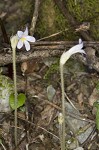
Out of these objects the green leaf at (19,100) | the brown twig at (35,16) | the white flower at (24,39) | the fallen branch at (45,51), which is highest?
the brown twig at (35,16)

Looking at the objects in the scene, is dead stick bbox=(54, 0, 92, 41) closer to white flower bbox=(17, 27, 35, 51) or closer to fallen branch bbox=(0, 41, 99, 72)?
fallen branch bbox=(0, 41, 99, 72)

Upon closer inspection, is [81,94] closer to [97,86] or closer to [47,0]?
[97,86]

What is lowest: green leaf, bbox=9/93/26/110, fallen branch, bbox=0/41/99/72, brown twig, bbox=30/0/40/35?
green leaf, bbox=9/93/26/110

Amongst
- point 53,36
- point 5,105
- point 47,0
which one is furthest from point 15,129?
point 47,0

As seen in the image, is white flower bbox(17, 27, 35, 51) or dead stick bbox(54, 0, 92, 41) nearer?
white flower bbox(17, 27, 35, 51)

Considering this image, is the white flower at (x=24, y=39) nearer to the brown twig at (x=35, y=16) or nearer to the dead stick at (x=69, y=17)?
the brown twig at (x=35, y=16)

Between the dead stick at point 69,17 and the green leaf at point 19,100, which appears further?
the dead stick at point 69,17

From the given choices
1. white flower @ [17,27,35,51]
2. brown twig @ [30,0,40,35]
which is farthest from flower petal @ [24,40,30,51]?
brown twig @ [30,0,40,35]

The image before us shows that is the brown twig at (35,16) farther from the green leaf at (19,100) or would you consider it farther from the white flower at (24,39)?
the green leaf at (19,100)

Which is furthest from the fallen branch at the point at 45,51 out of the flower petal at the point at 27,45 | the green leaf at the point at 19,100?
the green leaf at the point at 19,100

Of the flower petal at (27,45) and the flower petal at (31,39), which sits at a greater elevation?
the flower petal at (31,39)

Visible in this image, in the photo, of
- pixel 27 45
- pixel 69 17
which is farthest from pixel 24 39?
pixel 69 17
